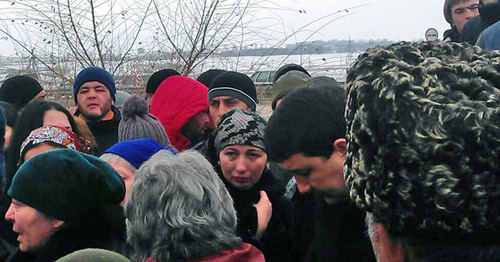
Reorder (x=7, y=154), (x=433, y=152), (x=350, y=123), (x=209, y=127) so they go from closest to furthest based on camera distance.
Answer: (x=433, y=152), (x=350, y=123), (x=7, y=154), (x=209, y=127)

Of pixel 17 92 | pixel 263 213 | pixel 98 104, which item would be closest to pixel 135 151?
pixel 263 213

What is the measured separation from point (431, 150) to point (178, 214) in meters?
1.16

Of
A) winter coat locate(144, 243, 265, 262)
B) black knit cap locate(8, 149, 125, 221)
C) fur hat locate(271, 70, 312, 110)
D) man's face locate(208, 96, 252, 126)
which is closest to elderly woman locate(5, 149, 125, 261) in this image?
black knit cap locate(8, 149, 125, 221)

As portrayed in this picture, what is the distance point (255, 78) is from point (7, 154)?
360cm

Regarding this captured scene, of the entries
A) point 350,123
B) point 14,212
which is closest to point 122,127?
point 14,212

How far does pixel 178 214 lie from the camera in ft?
6.59

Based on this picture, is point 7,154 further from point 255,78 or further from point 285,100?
point 255,78

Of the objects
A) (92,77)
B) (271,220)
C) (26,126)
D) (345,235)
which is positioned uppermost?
(92,77)

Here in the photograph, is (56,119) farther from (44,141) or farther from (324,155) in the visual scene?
(324,155)

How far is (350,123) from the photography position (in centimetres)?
119

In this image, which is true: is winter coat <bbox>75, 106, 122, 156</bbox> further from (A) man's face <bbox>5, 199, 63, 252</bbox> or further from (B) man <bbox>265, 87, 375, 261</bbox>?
A: (B) man <bbox>265, 87, 375, 261</bbox>

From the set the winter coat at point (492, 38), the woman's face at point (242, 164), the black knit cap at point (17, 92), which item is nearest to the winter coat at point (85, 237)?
the woman's face at point (242, 164)

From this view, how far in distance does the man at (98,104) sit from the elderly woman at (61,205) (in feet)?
7.29

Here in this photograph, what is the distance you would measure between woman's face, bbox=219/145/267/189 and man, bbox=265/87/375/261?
0.67m
